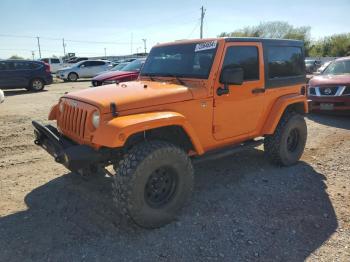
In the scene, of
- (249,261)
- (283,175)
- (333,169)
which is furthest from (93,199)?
(333,169)

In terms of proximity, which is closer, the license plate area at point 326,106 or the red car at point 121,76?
the license plate area at point 326,106

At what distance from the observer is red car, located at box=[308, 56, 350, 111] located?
29.3 feet

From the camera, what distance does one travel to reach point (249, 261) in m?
3.13

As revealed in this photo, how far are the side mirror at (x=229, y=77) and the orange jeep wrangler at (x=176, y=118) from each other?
12 millimetres

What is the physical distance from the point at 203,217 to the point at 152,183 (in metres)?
0.73

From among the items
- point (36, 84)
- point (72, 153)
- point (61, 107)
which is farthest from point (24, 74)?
point (72, 153)

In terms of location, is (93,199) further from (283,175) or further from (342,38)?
(342,38)

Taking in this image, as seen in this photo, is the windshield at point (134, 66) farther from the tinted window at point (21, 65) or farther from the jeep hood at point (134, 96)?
the jeep hood at point (134, 96)

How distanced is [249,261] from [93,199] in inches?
80.6

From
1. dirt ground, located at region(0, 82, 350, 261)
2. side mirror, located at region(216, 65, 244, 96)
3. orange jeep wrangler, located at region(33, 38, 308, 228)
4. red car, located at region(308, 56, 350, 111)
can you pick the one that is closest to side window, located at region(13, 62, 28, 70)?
dirt ground, located at region(0, 82, 350, 261)

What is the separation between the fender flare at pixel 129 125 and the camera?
3137 mm

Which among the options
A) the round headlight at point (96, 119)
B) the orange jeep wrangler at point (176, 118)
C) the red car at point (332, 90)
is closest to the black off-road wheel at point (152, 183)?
the orange jeep wrangler at point (176, 118)

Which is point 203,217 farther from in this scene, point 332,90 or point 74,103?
point 332,90

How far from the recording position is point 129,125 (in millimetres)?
3162
